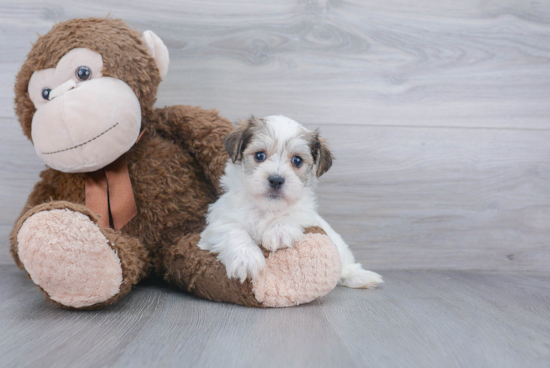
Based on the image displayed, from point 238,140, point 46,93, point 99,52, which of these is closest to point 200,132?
point 238,140

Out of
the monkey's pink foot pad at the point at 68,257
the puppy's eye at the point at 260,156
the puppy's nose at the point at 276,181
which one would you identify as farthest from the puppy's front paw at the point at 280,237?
the monkey's pink foot pad at the point at 68,257

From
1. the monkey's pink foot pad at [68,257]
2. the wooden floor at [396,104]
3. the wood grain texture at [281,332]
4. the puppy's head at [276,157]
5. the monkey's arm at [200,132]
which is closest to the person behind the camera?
the wood grain texture at [281,332]

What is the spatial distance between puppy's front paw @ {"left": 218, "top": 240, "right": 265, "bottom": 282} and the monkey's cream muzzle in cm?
59

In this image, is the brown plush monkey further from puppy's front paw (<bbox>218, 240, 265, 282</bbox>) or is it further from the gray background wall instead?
the gray background wall

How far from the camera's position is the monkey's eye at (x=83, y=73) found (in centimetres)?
156

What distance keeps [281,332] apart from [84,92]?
3.46ft

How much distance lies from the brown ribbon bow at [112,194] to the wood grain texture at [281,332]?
30 centimetres

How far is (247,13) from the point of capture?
216cm

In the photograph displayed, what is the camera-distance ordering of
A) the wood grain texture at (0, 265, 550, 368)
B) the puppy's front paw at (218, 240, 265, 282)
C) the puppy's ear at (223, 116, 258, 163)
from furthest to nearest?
the puppy's ear at (223, 116, 258, 163)
the puppy's front paw at (218, 240, 265, 282)
the wood grain texture at (0, 265, 550, 368)

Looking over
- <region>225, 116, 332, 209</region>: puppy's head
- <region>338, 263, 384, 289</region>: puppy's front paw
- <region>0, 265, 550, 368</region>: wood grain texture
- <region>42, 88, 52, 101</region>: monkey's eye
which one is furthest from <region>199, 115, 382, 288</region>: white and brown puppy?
<region>42, 88, 52, 101</region>: monkey's eye

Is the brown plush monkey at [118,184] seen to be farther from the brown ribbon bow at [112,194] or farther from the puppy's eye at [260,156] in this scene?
the puppy's eye at [260,156]

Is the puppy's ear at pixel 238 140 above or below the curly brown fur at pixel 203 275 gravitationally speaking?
above

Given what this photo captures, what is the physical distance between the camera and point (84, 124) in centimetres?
147

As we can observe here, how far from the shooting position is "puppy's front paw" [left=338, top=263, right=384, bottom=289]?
6.15 feet
